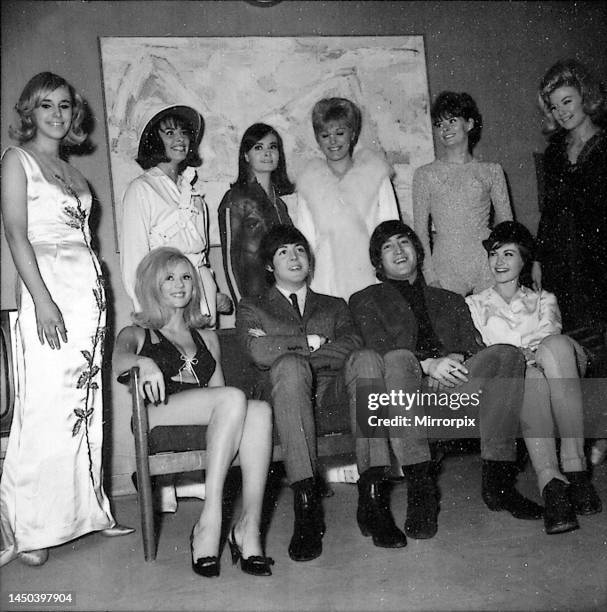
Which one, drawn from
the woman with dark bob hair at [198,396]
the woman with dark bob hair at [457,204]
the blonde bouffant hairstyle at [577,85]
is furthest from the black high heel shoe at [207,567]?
the blonde bouffant hairstyle at [577,85]

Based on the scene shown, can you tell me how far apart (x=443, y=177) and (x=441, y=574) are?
1662 mm

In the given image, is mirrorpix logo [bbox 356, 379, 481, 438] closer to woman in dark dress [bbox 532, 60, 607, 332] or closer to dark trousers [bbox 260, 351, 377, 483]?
dark trousers [bbox 260, 351, 377, 483]

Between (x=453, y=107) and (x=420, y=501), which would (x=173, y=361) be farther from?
(x=453, y=107)

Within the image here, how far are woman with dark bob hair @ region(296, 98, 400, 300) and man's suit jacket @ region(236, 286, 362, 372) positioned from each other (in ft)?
1.25

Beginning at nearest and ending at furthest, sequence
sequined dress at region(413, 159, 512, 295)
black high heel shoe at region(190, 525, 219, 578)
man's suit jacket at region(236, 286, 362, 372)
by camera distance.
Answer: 1. black high heel shoe at region(190, 525, 219, 578)
2. man's suit jacket at region(236, 286, 362, 372)
3. sequined dress at region(413, 159, 512, 295)

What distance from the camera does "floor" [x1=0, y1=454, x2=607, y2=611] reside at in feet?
5.55

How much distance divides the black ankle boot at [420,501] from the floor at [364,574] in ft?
0.14

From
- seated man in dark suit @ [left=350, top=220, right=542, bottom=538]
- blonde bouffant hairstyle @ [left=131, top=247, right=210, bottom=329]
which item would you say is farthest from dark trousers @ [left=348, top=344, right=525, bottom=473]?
blonde bouffant hairstyle @ [left=131, top=247, right=210, bottom=329]

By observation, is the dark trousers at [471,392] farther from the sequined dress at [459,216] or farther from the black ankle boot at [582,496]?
the sequined dress at [459,216]

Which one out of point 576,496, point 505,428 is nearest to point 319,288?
point 505,428

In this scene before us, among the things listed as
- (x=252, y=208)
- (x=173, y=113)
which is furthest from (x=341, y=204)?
(x=173, y=113)

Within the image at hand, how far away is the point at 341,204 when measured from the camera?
2.91 m

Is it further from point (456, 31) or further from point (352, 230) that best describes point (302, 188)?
point (456, 31)

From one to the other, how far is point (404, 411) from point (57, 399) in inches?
42.2
